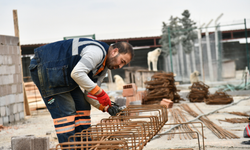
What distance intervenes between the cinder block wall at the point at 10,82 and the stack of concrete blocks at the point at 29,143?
15.3 feet

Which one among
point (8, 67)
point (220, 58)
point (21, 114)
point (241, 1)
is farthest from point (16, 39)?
point (241, 1)

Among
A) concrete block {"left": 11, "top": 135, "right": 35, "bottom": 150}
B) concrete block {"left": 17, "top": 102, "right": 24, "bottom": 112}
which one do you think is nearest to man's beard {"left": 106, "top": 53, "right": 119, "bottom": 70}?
concrete block {"left": 11, "top": 135, "right": 35, "bottom": 150}

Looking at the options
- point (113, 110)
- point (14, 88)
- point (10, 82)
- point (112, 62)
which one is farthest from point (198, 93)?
point (112, 62)

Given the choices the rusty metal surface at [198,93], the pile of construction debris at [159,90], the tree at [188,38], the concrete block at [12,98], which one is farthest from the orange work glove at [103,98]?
the tree at [188,38]

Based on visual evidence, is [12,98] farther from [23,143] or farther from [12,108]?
[23,143]

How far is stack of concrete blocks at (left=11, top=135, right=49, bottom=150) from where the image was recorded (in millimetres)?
2852

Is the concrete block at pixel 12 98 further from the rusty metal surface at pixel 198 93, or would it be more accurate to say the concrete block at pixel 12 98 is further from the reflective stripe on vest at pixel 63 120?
the rusty metal surface at pixel 198 93

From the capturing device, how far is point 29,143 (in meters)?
2.87

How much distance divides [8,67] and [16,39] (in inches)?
35.6

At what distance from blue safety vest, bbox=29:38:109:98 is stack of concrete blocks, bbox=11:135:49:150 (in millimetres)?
477

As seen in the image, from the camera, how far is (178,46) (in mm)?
11992

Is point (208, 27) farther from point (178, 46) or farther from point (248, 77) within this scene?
point (248, 77)

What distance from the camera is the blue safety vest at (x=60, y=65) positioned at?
2.74 m

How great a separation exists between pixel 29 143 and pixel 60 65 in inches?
35.9
